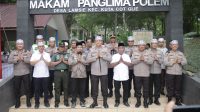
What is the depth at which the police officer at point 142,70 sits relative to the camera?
29.3ft

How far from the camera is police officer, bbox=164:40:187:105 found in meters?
8.95

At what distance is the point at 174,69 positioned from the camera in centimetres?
900

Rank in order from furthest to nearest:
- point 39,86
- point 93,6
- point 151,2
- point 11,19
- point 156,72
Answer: point 11,19 → point 93,6 → point 151,2 → point 156,72 → point 39,86

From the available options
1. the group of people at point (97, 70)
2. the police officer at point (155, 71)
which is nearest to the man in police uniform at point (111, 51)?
the group of people at point (97, 70)

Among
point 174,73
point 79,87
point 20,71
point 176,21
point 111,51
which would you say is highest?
point 176,21

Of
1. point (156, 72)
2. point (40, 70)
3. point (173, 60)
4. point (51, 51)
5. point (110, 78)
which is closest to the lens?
point (173, 60)

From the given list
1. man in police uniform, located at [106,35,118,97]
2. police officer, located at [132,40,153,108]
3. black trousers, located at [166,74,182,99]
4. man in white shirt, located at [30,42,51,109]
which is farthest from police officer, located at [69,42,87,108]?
black trousers, located at [166,74,182,99]

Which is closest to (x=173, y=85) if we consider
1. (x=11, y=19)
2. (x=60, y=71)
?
(x=60, y=71)

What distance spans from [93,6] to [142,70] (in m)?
2.32

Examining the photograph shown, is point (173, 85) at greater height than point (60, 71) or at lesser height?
lesser

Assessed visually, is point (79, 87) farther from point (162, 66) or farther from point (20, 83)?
point (162, 66)

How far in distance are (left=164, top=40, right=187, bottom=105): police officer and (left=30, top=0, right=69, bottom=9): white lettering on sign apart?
10.3ft

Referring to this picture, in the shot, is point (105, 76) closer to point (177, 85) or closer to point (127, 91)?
point (127, 91)

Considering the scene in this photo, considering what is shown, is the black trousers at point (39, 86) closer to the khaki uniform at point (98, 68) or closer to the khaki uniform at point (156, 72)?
the khaki uniform at point (98, 68)
